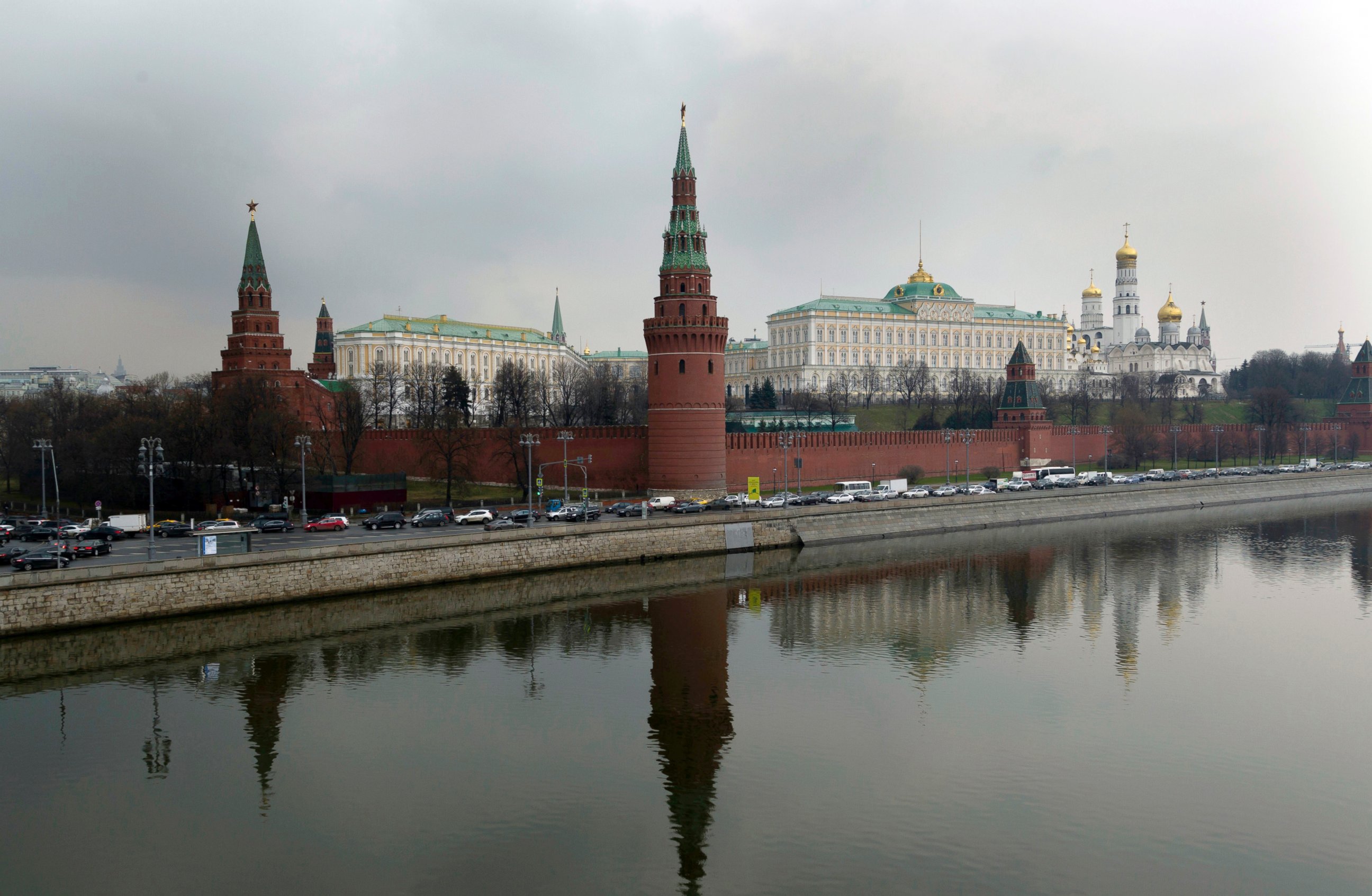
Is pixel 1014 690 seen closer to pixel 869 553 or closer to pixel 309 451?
pixel 869 553

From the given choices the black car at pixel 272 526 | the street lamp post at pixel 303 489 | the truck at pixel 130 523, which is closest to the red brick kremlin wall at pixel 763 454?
the street lamp post at pixel 303 489

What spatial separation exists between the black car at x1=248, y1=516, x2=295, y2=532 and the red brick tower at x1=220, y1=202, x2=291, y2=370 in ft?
83.3

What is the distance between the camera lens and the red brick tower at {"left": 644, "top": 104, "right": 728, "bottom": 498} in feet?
171

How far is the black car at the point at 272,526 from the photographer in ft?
134

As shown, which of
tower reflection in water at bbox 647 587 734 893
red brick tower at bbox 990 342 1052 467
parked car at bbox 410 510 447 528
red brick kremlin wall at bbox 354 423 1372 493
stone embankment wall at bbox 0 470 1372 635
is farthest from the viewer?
red brick tower at bbox 990 342 1052 467

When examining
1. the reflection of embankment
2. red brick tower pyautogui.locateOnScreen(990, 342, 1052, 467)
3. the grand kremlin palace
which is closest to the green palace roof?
the grand kremlin palace

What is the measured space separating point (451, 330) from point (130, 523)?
245 ft

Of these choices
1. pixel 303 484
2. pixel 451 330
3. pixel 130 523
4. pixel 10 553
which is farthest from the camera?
pixel 451 330

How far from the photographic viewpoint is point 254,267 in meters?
65.9

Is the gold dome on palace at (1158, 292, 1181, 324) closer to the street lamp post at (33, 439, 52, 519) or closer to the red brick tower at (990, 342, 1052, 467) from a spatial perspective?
the red brick tower at (990, 342, 1052, 467)

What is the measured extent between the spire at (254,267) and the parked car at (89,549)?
115 ft

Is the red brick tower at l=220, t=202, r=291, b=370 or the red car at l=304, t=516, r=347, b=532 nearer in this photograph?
the red car at l=304, t=516, r=347, b=532

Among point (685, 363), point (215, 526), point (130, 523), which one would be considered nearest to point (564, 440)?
point (685, 363)

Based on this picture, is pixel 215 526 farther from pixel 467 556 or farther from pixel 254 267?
pixel 254 267
